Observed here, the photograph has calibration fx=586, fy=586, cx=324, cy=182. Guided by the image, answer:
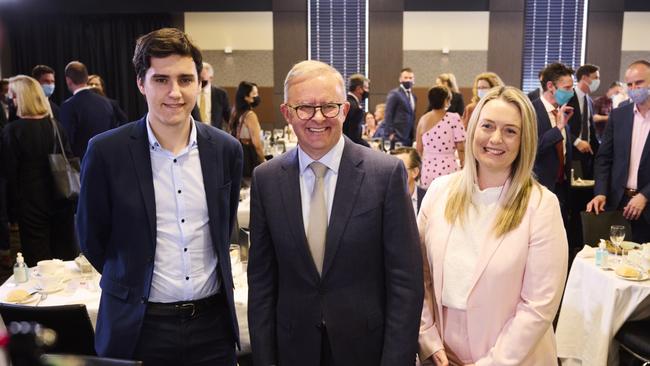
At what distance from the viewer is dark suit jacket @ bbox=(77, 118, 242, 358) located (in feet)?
6.35

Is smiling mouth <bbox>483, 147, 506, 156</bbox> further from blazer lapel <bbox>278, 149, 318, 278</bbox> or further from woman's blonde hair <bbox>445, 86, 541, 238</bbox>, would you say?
blazer lapel <bbox>278, 149, 318, 278</bbox>

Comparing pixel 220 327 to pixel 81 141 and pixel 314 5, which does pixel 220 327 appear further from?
pixel 314 5

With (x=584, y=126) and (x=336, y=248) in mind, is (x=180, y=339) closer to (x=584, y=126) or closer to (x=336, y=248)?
(x=336, y=248)

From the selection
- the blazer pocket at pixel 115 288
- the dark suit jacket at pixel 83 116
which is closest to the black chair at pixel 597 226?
the blazer pocket at pixel 115 288

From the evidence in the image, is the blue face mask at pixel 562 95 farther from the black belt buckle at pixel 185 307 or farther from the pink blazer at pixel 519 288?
the black belt buckle at pixel 185 307

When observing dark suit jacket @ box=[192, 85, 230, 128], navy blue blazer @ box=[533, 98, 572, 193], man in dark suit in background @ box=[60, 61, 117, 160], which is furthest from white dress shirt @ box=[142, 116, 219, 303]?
dark suit jacket @ box=[192, 85, 230, 128]

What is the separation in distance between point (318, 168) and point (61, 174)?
3.66 metres

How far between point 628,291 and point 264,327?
88.2 inches

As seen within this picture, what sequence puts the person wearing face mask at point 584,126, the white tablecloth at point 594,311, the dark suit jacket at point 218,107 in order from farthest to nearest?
the dark suit jacket at point 218,107, the person wearing face mask at point 584,126, the white tablecloth at point 594,311

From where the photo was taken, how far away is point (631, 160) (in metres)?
4.34

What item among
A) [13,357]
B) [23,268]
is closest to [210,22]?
[23,268]

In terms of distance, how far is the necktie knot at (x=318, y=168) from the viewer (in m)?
1.80

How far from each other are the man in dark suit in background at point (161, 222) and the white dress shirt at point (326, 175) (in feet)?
1.21

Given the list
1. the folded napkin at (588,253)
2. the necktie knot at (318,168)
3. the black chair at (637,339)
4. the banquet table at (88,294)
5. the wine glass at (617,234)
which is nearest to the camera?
the necktie knot at (318,168)
